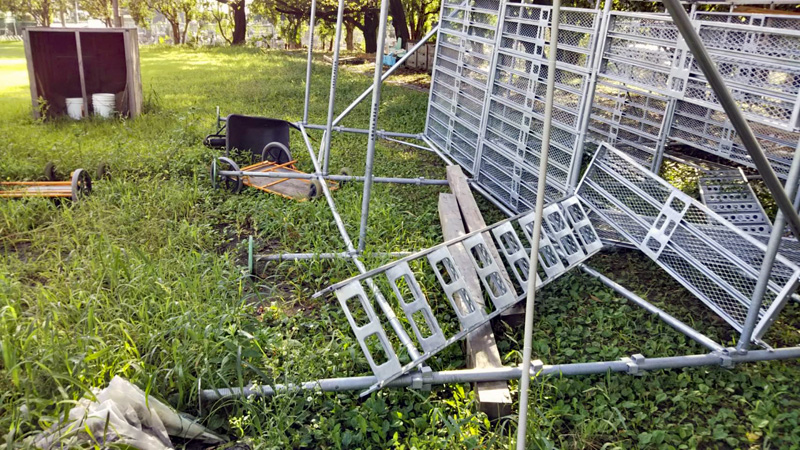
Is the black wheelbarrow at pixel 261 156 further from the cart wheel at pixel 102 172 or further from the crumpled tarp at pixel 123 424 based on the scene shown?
the crumpled tarp at pixel 123 424

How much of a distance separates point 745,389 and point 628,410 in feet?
2.61

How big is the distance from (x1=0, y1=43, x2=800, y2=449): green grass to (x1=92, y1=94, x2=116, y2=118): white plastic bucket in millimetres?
3440

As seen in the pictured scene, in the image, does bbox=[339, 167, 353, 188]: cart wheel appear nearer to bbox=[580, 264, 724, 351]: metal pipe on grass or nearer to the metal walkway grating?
the metal walkway grating

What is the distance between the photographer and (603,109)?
7637mm

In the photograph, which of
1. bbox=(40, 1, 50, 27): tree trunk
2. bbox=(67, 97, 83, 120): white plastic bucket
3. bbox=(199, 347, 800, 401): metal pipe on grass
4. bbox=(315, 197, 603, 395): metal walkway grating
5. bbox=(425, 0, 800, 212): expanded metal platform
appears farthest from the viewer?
bbox=(40, 1, 50, 27): tree trunk

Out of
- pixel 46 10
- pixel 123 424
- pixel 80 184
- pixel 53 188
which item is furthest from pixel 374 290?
pixel 46 10

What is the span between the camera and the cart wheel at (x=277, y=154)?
A: 7173 millimetres

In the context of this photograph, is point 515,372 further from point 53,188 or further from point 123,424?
point 53,188

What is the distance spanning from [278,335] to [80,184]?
3.55 m

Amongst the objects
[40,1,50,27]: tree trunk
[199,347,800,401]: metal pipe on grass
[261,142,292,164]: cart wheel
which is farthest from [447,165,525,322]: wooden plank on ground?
[40,1,50,27]: tree trunk

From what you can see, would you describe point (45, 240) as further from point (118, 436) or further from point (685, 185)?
point (685, 185)

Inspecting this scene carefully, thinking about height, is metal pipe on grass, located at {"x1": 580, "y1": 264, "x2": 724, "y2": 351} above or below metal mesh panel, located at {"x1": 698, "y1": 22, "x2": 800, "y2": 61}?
below

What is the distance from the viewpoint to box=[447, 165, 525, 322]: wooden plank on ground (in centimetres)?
400

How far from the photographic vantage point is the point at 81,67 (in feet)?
30.2
